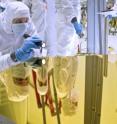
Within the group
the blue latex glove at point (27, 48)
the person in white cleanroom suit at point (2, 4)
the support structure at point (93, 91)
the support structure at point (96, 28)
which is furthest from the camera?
the support structure at point (93, 91)

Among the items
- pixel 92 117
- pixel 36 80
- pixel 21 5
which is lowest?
pixel 92 117

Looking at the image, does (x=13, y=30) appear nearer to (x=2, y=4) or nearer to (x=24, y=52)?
(x=24, y=52)

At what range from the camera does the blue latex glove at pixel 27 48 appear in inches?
27.1

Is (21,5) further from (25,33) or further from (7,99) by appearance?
(7,99)

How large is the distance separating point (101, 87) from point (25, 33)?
27.9 inches

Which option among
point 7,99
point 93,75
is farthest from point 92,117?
point 7,99

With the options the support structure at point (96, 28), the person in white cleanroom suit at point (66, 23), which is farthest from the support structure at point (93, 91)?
the person in white cleanroom suit at point (66, 23)

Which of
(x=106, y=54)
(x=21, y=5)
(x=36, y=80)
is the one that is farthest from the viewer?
(x=106, y=54)

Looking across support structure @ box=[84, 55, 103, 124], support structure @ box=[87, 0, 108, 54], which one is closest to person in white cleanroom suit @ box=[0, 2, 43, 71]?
support structure @ box=[87, 0, 108, 54]

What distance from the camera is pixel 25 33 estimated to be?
28.8 inches

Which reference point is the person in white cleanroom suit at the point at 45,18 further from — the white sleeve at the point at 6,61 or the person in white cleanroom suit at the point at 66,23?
the white sleeve at the point at 6,61

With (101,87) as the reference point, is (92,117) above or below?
below

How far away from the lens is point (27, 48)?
27.2 inches

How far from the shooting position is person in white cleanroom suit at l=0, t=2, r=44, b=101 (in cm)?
69
